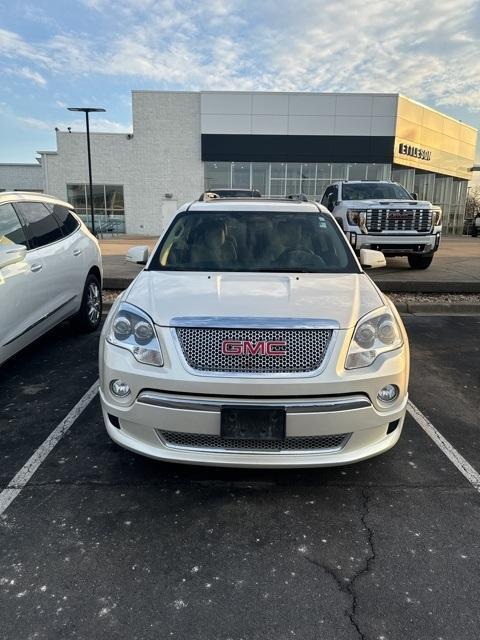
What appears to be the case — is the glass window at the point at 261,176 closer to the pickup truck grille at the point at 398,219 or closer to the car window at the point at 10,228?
the pickup truck grille at the point at 398,219

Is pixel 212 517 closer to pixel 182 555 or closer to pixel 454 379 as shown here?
pixel 182 555

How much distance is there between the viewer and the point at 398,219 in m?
10.8

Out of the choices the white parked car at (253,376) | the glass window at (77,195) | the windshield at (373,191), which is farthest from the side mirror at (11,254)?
the glass window at (77,195)

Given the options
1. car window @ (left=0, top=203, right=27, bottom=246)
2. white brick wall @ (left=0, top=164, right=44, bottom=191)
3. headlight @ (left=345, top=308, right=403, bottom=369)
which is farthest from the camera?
white brick wall @ (left=0, top=164, right=44, bottom=191)

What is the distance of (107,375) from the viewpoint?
2885 millimetres

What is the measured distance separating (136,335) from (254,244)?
1597 mm

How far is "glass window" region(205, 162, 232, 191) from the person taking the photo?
99.0 feet

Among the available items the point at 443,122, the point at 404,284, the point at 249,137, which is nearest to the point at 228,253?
the point at 404,284

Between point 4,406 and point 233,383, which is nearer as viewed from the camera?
point 233,383

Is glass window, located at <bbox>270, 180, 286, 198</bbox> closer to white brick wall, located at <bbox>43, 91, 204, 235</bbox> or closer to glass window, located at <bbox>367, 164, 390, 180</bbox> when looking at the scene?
white brick wall, located at <bbox>43, 91, 204, 235</bbox>

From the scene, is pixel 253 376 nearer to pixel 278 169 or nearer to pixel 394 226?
pixel 394 226

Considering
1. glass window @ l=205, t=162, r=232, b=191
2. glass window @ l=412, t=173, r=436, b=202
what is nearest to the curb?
glass window @ l=205, t=162, r=232, b=191

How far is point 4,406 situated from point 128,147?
28234 mm

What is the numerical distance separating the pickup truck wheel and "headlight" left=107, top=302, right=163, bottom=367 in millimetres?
10266
